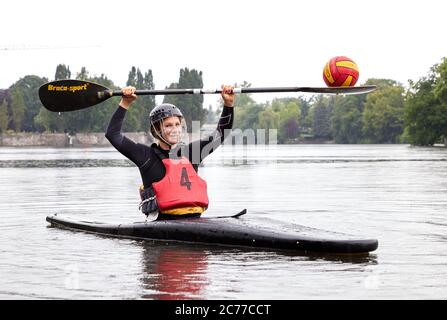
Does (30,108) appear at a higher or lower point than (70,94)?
higher

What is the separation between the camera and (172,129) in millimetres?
11273

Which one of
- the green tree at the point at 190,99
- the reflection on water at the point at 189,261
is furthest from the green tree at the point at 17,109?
the reflection on water at the point at 189,261

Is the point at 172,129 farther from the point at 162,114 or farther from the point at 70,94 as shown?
the point at 70,94

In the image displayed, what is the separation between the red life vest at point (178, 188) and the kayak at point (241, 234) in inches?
9.8

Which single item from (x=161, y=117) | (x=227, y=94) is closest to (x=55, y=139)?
(x=161, y=117)

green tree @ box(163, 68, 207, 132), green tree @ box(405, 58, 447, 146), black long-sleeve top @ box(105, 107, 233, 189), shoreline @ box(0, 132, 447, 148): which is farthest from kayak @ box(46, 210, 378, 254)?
green tree @ box(163, 68, 207, 132)

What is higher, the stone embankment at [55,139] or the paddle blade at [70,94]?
the paddle blade at [70,94]

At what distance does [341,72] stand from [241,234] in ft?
10.7

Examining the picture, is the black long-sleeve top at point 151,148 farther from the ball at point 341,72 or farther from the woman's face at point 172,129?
the ball at point 341,72

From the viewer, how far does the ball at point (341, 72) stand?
12.3 meters

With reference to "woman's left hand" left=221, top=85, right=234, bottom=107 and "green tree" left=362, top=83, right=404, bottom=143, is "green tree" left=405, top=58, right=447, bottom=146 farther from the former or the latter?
"woman's left hand" left=221, top=85, right=234, bottom=107
